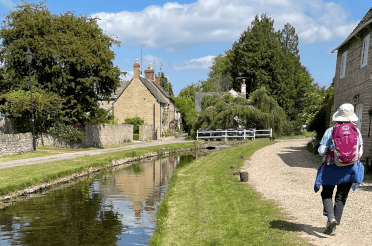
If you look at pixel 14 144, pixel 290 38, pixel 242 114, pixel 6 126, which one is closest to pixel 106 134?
pixel 6 126

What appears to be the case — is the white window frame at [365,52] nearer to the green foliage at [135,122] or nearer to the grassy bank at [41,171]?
the grassy bank at [41,171]

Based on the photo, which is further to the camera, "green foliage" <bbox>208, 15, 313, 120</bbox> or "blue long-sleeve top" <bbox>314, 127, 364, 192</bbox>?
"green foliage" <bbox>208, 15, 313, 120</bbox>

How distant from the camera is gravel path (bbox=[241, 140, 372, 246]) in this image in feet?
21.6

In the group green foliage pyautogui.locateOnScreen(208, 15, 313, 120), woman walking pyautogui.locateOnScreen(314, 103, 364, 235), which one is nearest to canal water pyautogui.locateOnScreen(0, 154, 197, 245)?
woman walking pyautogui.locateOnScreen(314, 103, 364, 235)

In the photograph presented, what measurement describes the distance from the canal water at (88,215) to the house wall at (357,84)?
898 cm

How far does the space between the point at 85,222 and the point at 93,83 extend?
776 inches

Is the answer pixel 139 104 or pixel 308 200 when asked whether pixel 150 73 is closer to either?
pixel 139 104

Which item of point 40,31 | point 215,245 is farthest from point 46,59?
point 215,245

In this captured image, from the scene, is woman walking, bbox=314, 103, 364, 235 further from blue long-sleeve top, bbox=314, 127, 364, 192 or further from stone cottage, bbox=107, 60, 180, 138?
stone cottage, bbox=107, 60, 180, 138

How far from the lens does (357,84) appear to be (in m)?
17.1

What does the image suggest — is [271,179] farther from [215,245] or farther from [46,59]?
[46,59]

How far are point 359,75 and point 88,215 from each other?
13.4 meters

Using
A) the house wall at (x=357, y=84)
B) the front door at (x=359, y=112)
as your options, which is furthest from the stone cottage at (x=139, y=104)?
the front door at (x=359, y=112)

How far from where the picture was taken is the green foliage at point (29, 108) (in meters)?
24.5
